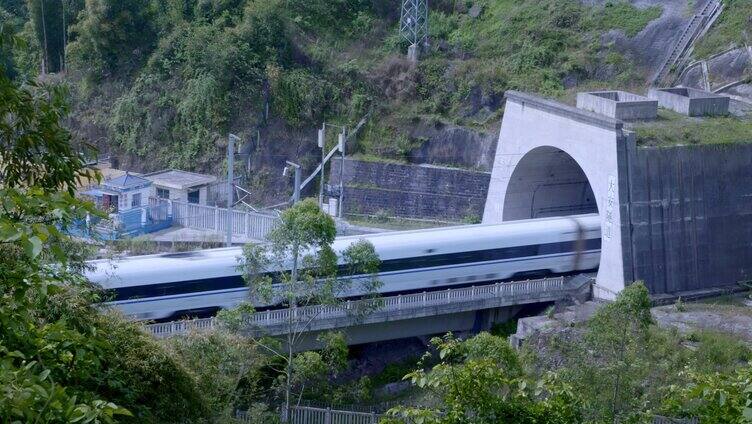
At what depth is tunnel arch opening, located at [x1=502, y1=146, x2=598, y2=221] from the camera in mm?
24109

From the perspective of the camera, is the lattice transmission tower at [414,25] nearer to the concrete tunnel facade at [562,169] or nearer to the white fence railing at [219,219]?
the white fence railing at [219,219]

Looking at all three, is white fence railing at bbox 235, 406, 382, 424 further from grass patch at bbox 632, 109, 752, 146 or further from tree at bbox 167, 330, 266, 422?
grass patch at bbox 632, 109, 752, 146

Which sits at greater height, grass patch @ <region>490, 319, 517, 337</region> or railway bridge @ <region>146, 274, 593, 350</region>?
railway bridge @ <region>146, 274, 593, 350</region>

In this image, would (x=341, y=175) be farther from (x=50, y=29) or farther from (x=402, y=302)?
(x=50, y=29)

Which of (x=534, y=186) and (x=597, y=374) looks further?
(x=534, y=186)

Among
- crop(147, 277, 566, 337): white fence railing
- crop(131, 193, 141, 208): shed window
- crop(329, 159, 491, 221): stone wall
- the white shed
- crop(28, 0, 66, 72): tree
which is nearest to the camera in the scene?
crop(147, 277, 566, 337): white fence railing

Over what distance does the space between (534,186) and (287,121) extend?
10820 millimetres

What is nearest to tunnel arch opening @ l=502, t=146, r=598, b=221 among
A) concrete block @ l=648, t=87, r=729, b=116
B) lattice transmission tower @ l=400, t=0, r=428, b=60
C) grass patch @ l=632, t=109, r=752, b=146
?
grass patch @ l=632, t=109, r=752, b=146

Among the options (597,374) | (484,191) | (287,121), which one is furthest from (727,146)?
(287,121)

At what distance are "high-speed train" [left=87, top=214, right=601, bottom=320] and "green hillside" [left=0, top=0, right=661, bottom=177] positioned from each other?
8871 mm

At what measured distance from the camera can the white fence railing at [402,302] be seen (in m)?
17.4

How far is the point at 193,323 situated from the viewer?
631 inches

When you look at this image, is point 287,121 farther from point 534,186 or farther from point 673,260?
point 673,260

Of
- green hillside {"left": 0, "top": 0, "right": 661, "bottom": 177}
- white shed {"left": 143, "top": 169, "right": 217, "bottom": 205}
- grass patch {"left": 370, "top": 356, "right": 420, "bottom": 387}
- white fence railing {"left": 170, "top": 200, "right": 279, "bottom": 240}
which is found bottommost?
grass patch {"left": 370, "top": 356, "right": 420, "bottom": 387}
